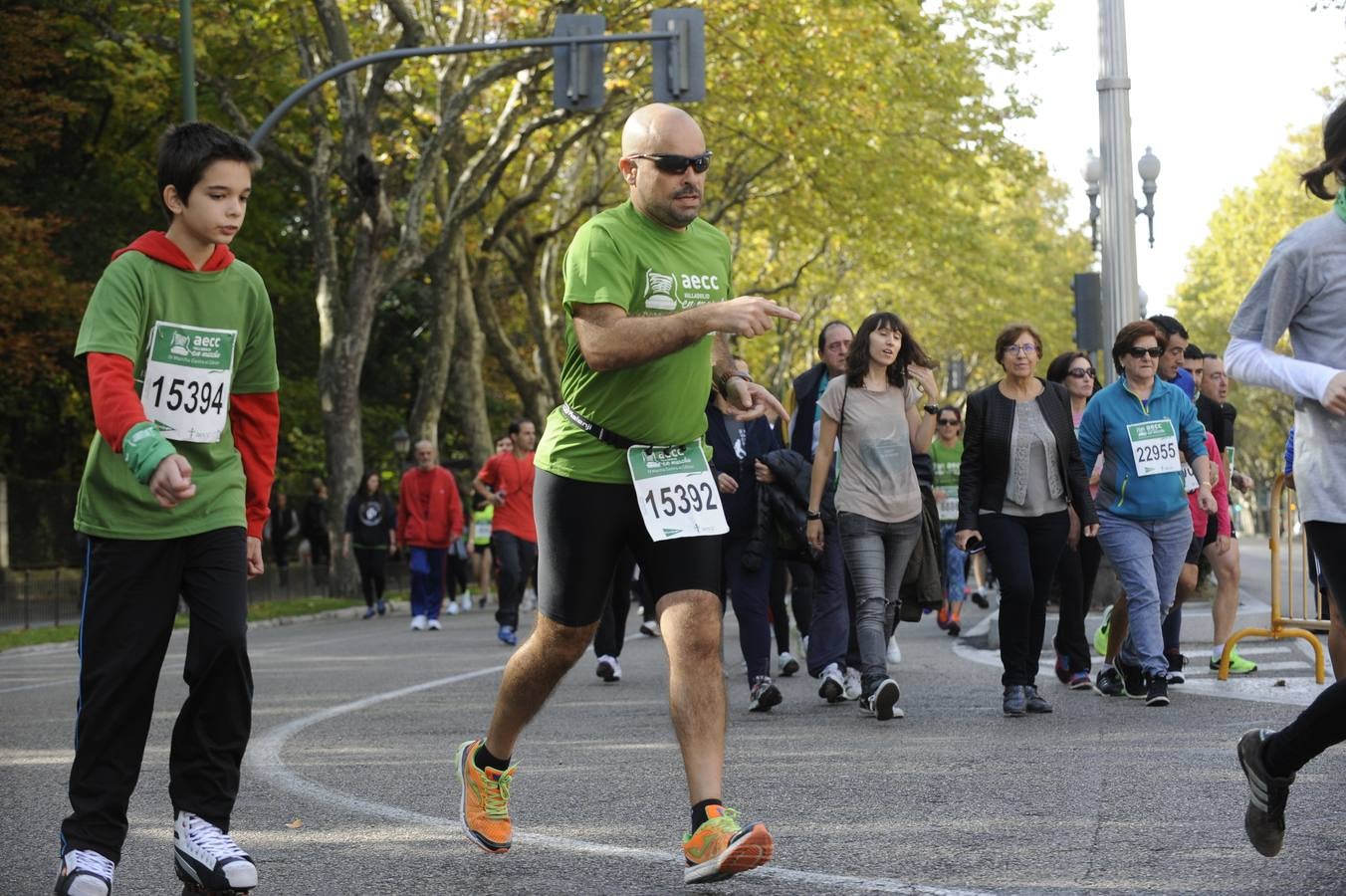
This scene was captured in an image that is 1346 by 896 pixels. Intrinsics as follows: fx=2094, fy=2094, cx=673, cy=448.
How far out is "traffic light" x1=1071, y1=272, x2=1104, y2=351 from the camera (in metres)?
17.2

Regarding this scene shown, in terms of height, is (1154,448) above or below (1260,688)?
above

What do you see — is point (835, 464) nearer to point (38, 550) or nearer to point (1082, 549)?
point (1082, 549)

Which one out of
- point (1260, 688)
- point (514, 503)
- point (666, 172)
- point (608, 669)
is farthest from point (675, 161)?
point (514, 503)

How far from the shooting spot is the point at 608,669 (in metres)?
12.4

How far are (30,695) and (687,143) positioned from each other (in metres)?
8.00

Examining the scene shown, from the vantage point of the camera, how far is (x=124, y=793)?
512 centimetres

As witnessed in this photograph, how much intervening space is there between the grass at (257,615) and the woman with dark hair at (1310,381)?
38.7 feet

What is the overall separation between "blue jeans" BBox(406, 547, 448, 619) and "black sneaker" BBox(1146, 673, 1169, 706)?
11.0 meters

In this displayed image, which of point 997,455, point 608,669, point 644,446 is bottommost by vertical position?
point 608,669

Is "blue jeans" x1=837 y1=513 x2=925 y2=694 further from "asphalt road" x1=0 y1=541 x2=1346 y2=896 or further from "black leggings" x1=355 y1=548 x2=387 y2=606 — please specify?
"black leggings" x1=355 y1=548 x2=387 y2=606

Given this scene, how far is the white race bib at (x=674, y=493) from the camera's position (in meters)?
5.46

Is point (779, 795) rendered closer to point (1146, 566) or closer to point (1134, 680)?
point (1134, 680)

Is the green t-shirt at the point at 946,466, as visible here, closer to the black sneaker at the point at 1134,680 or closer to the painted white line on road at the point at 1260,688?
the painted white line on road at the point at 1260,688

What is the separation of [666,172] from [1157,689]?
5379mm
